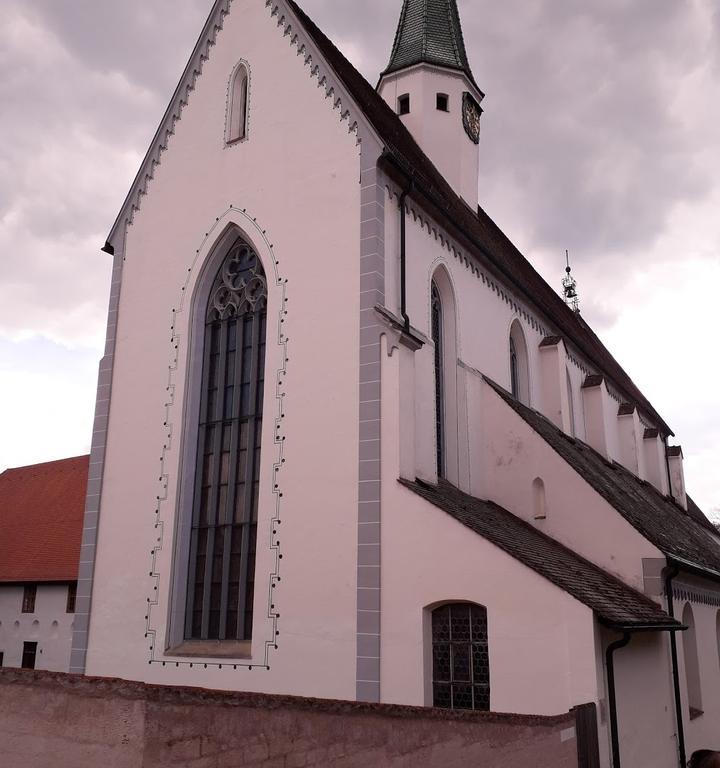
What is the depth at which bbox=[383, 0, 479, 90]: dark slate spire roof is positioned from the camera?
2205cm

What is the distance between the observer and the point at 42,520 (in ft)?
95.7

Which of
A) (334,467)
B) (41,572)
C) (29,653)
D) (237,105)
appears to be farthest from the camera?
(41,572)

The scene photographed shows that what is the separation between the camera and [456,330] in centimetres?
1600

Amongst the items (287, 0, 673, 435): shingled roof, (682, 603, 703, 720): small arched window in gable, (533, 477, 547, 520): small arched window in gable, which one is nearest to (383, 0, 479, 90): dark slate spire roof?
(287, 0, 673, 435): shingled roof

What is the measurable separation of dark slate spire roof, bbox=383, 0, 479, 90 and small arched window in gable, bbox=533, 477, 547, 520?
12214 millimetres

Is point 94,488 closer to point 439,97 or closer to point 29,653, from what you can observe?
point 439,97

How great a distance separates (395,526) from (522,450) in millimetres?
4234

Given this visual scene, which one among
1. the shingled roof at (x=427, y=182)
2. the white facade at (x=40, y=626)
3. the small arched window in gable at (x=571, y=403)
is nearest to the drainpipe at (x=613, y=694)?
the shingled roof at (x=427, y=182)

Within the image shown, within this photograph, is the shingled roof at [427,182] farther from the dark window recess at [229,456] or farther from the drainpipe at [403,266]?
the dark window recess at [229,456]

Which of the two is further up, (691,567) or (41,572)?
(41,572)

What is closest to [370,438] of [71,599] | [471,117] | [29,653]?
[471,117]

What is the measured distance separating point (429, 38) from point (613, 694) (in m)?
17.5

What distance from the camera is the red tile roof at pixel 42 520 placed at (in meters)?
26.8

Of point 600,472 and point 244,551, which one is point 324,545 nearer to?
point 244,551
